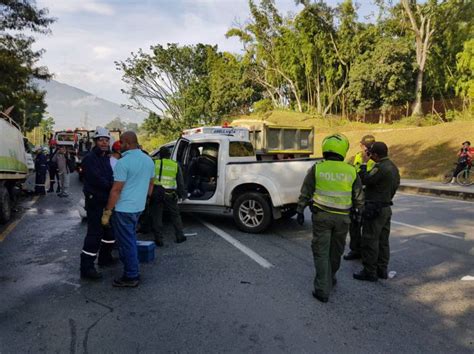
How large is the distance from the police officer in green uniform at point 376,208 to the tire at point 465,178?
1186 cm

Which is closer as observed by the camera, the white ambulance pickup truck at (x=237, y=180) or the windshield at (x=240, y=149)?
the white ambulance pickup truck at (x=237, y=180)

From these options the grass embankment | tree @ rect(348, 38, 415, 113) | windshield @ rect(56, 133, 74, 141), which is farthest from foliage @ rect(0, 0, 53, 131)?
tree @ rect(348, 38, 415, 113)

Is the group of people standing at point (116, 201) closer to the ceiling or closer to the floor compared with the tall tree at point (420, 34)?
closer to the floor

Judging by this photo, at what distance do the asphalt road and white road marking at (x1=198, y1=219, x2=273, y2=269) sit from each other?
0.03m

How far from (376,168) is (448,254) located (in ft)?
7.38

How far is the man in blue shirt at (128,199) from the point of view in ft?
14.0

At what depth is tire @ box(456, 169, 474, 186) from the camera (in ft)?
48.1

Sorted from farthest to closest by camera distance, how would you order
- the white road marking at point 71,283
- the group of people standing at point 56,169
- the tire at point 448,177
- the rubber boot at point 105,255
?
the tire at point 448,177 → the group of people standing at point 56,169 → the rubber boot at point 105,255 → the white road marking at point 71,283

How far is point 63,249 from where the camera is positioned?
5.95 meters

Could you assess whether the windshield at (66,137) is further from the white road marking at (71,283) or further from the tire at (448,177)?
the white road marking at (71,283)

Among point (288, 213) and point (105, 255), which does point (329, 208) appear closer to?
point (105, 255)

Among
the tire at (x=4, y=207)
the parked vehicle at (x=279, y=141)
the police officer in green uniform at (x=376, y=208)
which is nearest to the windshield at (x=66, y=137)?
the parked vehicle at (x=279, y=141)

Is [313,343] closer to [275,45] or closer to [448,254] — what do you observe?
[448,254]

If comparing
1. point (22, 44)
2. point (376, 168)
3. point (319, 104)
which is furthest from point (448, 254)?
point (319, 104)
